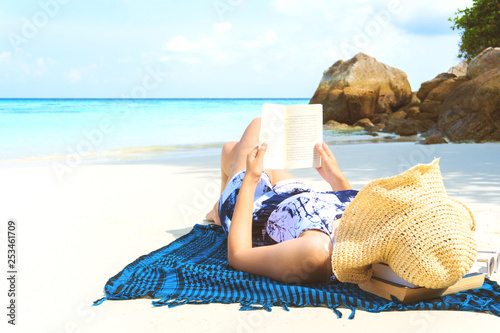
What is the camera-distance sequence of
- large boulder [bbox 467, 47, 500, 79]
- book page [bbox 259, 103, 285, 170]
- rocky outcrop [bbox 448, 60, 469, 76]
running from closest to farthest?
book page [bbox 259, 103, 285, 170]
large boulder [bbox 467, 47, 500, 79]
rocky outcrop [bbox 448, 60, 469, 76]

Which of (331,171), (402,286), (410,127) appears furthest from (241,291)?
(410,127)

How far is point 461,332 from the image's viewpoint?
1.91 m

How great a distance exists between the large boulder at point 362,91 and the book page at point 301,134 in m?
15.0

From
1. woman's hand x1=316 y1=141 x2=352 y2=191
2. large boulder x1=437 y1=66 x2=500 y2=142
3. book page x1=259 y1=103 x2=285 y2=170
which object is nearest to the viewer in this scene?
book page x1=259 y1=103 x2=285 y2=170

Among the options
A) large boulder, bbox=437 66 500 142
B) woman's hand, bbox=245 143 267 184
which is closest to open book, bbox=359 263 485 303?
woman's hand, bbox=245 143 267 184

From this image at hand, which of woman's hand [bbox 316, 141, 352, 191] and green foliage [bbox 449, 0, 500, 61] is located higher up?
green foliage [bbox 449, 0, 500, 61]

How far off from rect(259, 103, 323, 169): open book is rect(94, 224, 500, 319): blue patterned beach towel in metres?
0.65

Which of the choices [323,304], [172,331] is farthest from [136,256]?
[323,304]

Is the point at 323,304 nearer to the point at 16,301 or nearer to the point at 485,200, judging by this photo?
the point at 16,301

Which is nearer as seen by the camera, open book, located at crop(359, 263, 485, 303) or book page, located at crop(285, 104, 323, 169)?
open book, located at crop(359, 263, 485, 303)

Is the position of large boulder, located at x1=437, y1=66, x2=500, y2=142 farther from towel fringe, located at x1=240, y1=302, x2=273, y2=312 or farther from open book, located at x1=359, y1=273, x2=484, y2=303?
towel fringe, located at x1=240, y1=302, x2=273, y2=312

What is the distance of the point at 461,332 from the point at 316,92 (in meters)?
17.5

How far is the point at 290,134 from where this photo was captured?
2.63m

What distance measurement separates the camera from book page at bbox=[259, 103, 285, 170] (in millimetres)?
2500
